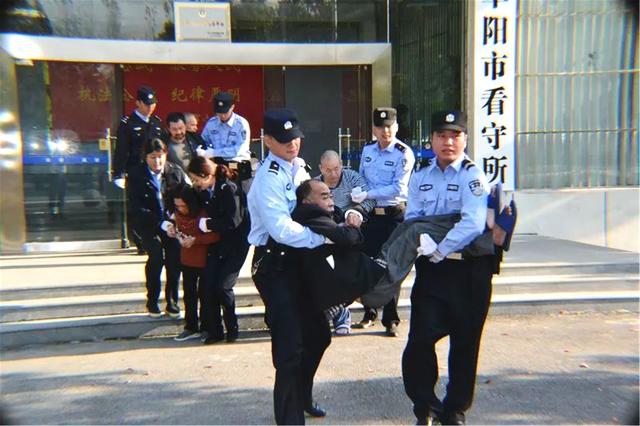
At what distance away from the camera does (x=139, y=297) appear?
22.0 feet

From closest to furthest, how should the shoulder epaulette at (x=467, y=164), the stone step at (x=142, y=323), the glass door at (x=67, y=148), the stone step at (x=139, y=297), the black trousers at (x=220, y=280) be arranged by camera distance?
the shoulder epaulette at (x=467, y=164), the black trousers at (x=220, y=280), the stone step at (x=142, y=323), the stone step at (x=139, y=297), the glass door at (x=67, y=148)

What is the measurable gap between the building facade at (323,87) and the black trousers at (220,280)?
14.2ft

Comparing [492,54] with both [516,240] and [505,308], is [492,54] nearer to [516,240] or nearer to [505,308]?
[516,240]

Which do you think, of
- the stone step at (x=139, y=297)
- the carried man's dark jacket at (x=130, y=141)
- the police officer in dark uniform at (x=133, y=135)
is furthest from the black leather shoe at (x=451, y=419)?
the carried man's dark jacket at (x=130, y=141)

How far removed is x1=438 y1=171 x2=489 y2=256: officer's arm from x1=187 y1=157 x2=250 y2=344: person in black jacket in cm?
252

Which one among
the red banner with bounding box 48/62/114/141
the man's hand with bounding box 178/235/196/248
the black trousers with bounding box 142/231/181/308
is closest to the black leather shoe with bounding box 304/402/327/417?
the man's hand with bounding box 178/235/196/248

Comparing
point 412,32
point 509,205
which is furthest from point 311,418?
point 412,32

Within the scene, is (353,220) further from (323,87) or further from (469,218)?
(323,87)

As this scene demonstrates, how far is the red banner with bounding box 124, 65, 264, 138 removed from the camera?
970 centimetres

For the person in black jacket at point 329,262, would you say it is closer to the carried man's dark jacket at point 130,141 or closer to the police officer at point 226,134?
the police officer at point 226,134

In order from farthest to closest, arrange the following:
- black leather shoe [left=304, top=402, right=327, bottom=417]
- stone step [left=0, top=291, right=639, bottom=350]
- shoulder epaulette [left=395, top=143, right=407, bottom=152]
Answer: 1. stone step [left=0, top=291, right=639, bottom=350]
2. shoulder epaulette [left=395, top=143, right=407, bottom=152]
3. black leather shoe [left=304, top=402, right=327, bottom=417]

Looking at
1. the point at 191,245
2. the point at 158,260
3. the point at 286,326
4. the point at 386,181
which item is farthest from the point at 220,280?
the point at 286,326

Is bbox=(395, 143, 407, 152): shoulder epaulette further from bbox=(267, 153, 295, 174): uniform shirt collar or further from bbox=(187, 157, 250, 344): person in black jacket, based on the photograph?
bbox=(267, 153, 295, 174): uniform shirt collar

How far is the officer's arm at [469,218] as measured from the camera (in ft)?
11.6
